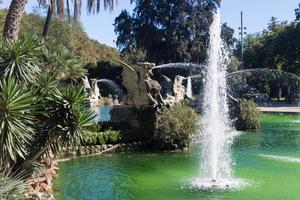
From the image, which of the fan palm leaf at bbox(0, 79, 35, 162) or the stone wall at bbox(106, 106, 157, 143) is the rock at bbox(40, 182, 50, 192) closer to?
the fan palm leaf at bbox(0, 79, 35, 162)

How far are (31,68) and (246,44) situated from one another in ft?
221

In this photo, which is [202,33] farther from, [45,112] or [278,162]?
[45,112]

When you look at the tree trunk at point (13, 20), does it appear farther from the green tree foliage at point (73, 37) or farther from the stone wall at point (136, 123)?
the green tree foliage at point (73, 37)

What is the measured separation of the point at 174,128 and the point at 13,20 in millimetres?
8443

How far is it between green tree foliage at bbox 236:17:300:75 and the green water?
117 feet

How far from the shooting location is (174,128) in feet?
67.4

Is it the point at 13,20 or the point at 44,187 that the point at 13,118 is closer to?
the point at 44,187

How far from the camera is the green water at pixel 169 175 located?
42.5 ft

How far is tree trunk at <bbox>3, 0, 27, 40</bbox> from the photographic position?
14.2m

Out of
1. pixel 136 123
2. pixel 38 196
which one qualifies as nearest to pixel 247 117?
pixel 136 123

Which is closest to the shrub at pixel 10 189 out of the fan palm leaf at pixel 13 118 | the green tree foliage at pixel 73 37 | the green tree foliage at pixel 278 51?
the fan palm leaf at pixel 13 118

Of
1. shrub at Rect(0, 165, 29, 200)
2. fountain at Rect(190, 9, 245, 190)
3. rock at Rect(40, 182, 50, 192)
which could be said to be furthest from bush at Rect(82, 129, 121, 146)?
shrub at Rect(0, 165, 29, 200)

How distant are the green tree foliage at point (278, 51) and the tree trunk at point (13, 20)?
150 feet

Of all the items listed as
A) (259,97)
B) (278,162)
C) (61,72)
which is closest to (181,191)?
(61,72)
